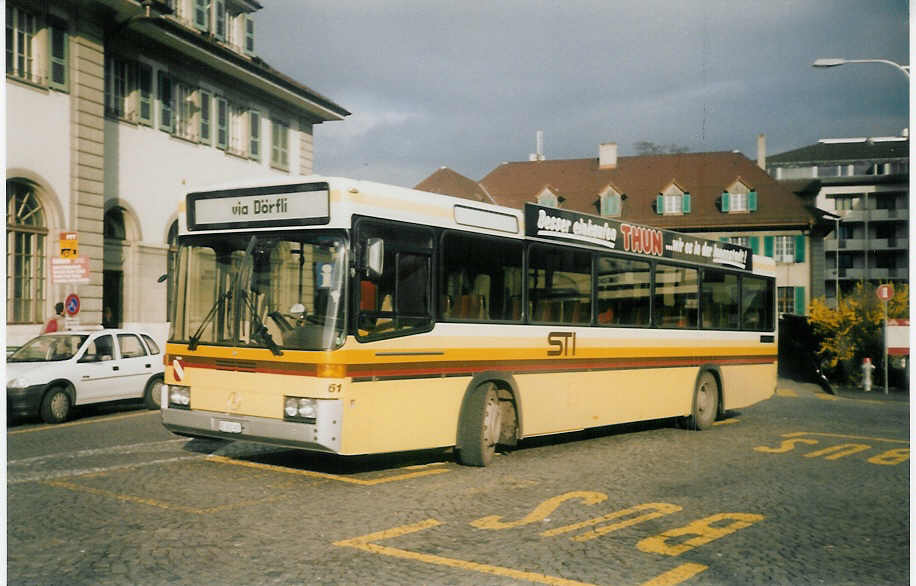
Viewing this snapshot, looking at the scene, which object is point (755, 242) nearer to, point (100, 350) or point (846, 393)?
point (846, 393)

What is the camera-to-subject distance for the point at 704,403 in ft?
51.3

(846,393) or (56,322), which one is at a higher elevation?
(56,322)

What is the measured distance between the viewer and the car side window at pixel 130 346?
17.5 m

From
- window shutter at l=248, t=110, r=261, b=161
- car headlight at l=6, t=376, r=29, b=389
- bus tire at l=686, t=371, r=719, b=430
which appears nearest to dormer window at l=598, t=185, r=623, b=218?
window shutter at l=248, t=110, r=261, b=161

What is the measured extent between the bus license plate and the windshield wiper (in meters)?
0.83

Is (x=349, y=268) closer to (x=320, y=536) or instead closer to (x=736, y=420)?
(x=320, y=536)

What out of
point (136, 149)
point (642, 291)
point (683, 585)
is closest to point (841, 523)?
point (683, 585)

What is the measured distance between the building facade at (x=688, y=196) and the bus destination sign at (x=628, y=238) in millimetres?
41811

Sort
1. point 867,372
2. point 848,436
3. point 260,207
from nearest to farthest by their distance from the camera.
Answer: point 260,207 → point 848,436 → point 867,372

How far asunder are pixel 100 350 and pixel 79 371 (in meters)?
0.84

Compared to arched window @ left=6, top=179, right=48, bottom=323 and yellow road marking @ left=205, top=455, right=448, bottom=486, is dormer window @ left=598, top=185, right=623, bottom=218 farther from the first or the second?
yellow road marking @ left=205, top=455, right=448, bottom=486

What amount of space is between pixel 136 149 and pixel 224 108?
4218 mm

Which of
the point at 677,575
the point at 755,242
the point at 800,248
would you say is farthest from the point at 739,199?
the point at 677,575

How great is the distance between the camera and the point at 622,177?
6650cm
